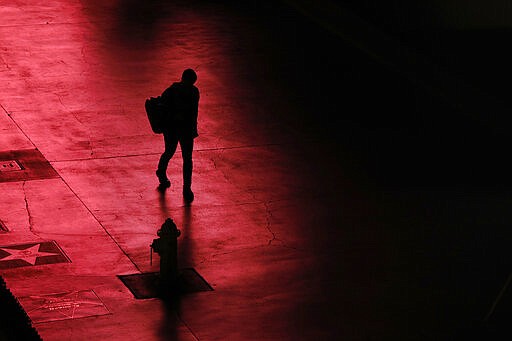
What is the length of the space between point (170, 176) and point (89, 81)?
5.25 metres

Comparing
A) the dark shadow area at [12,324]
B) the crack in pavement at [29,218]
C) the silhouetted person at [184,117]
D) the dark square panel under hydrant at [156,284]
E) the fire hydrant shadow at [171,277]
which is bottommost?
the crack in pavement at [29,218]

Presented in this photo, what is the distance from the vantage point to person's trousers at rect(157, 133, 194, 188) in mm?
16641

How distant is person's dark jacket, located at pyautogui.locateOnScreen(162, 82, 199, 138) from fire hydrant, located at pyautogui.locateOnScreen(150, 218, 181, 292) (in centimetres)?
294

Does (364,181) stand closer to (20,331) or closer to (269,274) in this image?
(269,274)

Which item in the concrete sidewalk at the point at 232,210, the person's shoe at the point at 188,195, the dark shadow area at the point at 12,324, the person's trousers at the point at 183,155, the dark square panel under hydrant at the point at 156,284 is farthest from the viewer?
the person's shoe at the point at 188,195

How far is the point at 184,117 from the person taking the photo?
1653 cm

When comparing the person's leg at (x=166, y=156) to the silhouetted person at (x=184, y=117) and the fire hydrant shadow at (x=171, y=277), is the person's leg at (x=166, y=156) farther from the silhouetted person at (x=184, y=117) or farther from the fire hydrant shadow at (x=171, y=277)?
the fire hydrant shadow at (x=171, y=277)

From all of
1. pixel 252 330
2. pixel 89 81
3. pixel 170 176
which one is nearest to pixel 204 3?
pixel 89 81

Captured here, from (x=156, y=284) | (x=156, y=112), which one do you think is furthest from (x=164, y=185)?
(x=156, y=284)

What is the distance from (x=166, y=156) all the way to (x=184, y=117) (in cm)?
70

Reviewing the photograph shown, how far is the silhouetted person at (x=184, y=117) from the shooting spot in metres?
16.5

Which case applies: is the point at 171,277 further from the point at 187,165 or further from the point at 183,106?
the point at 183,106

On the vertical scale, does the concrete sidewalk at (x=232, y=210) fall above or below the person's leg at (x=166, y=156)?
below

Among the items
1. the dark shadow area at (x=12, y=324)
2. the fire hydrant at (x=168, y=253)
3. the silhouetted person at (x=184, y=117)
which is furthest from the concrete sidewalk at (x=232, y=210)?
the dark shadow area at (x=12, y=324)
